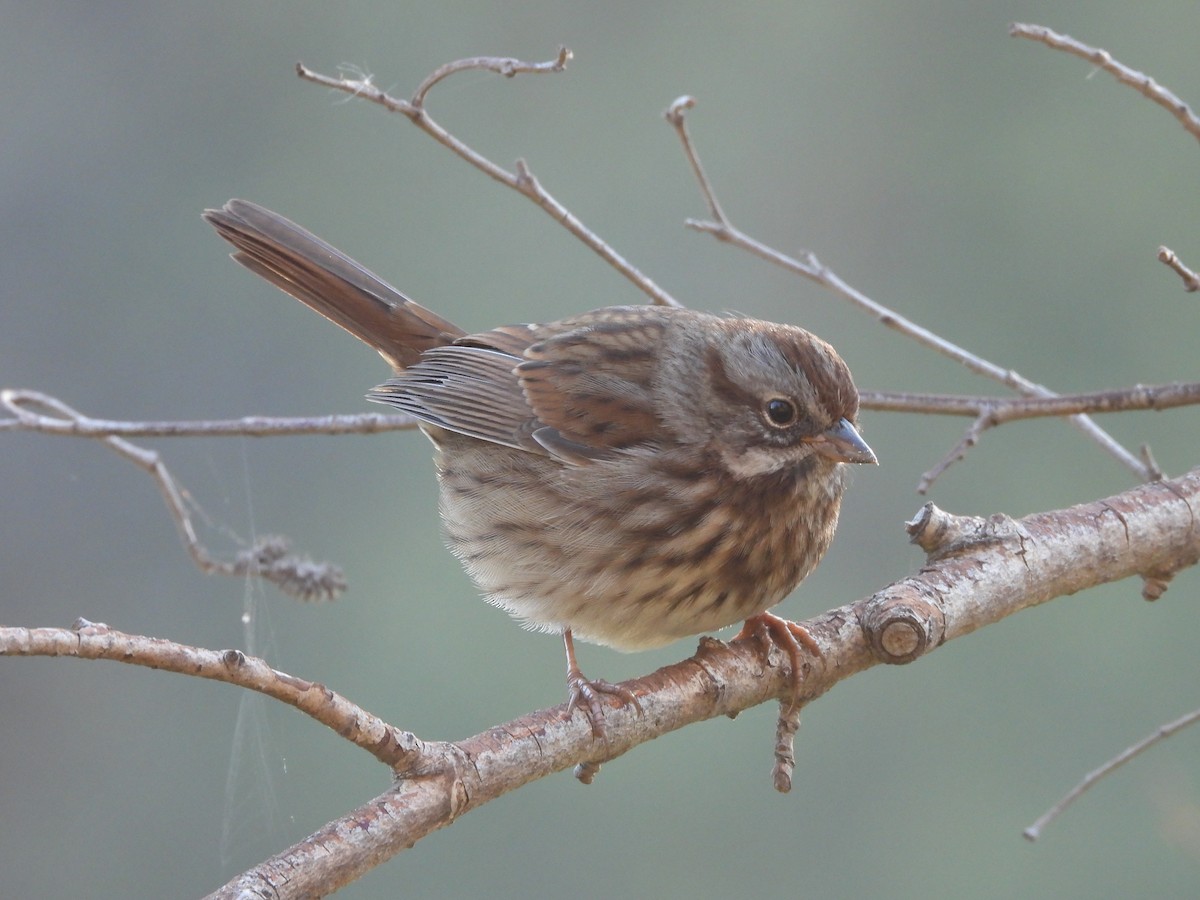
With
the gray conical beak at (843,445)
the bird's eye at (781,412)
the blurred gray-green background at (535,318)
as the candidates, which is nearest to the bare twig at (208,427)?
the bird's eye at (781,412)

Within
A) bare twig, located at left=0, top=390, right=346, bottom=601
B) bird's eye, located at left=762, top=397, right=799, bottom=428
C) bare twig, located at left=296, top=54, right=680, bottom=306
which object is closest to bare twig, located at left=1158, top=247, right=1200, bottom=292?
bird's eye, located at left=762, top=397, right=799, bottom=428

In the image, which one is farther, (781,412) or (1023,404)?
(781,412)

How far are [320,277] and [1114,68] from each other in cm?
218

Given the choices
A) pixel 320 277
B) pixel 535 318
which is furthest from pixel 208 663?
pixel 535 318

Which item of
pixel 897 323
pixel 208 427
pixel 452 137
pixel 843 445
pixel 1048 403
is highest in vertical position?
pixel 452 137

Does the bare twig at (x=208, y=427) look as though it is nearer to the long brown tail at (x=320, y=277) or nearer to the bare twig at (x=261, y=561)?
the bare twig at (x=261, y=561)

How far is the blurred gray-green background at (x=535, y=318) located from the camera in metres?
7.75

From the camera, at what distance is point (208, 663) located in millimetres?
1916

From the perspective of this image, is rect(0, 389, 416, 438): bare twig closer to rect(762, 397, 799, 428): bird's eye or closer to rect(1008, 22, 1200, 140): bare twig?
rect(762, 397, 799, 428): bird's eye

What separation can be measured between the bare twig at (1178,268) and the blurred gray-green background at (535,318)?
4769 millimetres

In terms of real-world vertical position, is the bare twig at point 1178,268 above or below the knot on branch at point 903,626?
above

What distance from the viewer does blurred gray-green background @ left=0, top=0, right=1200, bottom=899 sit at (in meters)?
7.75

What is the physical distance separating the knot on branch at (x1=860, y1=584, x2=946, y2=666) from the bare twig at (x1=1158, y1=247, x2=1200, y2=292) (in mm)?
818

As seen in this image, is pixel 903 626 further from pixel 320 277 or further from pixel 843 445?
pixel 320 277
